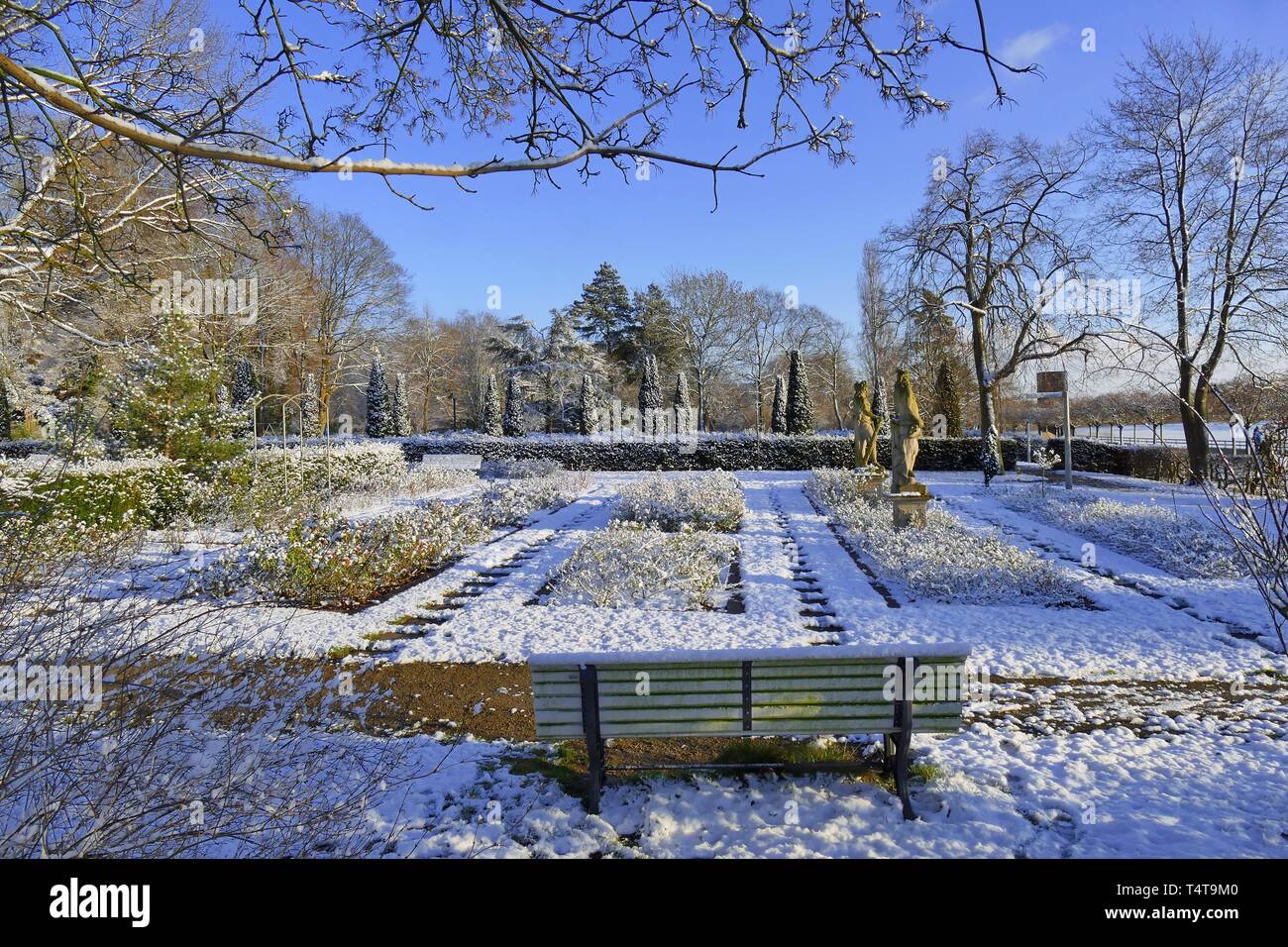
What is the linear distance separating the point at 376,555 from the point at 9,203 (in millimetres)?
7280

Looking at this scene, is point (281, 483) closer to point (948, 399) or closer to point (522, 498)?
point (522, 498)

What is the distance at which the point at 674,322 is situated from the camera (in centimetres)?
3741

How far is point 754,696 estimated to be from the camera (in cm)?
306

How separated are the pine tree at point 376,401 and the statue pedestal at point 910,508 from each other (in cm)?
2420

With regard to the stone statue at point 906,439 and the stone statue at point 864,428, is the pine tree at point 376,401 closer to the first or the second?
the stone statue at point 864,428

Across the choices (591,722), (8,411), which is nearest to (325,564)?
(591,722)

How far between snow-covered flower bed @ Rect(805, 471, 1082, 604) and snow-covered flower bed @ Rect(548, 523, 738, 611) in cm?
219

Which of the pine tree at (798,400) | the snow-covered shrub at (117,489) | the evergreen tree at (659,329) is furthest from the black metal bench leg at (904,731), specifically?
the evergreen tree at (659,329)

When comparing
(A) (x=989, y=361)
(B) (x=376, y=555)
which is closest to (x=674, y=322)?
(A) (x=989, y=361)

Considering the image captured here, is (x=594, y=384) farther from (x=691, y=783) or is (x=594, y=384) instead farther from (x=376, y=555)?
(x=691, y=783)

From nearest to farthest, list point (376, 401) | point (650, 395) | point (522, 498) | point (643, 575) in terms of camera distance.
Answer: point (643, 575)
point (522, 498)
point (376, 401)
point (650, 395)

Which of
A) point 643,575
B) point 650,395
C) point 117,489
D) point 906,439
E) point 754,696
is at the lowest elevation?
point 643,575

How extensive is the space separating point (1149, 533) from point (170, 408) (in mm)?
17111
